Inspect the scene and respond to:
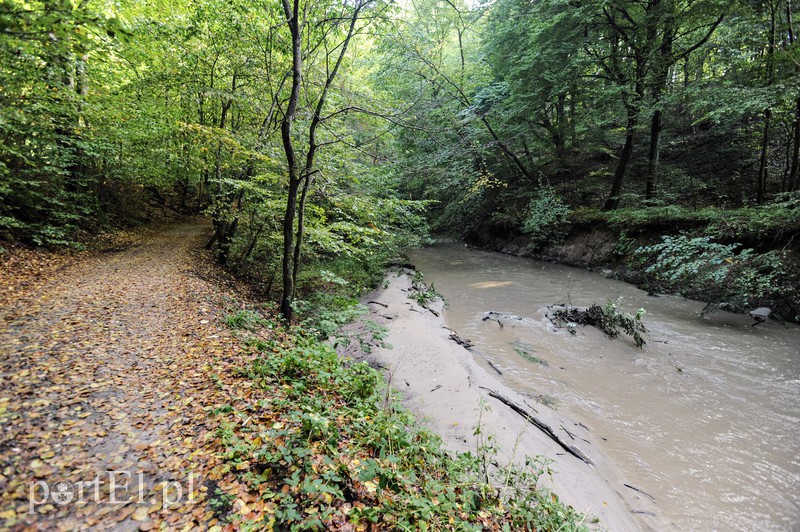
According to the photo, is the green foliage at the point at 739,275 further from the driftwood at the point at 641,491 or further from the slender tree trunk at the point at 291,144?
the slender tree trunk at the point at 291,144

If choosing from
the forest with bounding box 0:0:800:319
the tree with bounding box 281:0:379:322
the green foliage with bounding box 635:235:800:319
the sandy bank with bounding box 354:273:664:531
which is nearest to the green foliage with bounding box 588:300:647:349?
the green foliage with bounding box 635:235:800:319

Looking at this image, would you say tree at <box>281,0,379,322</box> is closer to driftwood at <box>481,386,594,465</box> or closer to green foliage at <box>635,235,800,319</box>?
driftwood at <box>481,386,594,465</box>

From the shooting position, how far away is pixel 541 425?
448cm

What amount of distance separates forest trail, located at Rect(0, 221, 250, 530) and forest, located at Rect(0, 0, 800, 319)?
A: 234 cm

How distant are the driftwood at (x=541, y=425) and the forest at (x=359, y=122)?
3714mm

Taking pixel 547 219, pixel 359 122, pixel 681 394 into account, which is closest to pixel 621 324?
pixel 681 394

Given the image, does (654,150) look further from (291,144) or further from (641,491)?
(291,144)

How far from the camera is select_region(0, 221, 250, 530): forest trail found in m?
2.32

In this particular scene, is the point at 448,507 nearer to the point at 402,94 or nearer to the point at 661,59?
the point at 661,59

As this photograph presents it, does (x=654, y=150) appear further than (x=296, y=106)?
Yes

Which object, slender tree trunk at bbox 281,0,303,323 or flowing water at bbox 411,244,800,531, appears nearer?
flowing water at bbox 411,244,800,531

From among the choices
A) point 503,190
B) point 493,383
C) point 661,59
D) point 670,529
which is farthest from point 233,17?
point 503,190

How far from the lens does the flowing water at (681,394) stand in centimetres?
371

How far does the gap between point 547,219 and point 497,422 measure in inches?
553
